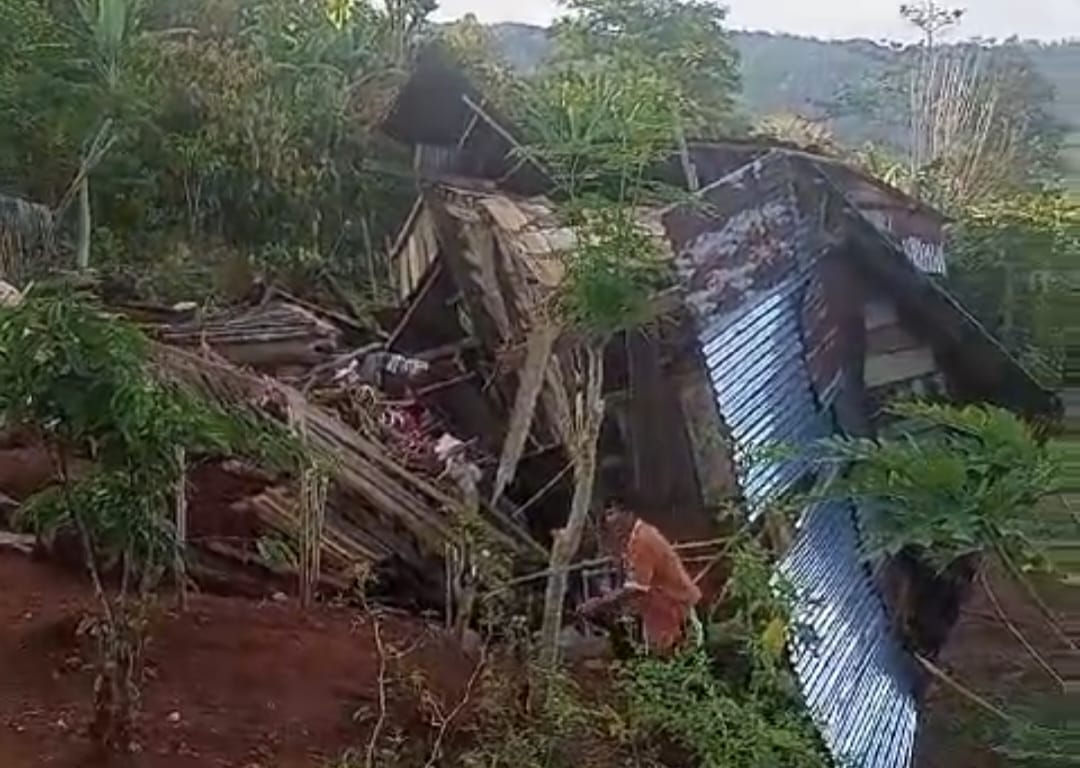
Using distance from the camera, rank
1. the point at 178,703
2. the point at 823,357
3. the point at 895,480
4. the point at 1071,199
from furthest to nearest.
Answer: the point at 823,357, the point at 178,703, the point at 895,480, the point at 1071,199

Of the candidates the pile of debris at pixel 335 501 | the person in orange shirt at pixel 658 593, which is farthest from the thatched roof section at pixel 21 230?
the person in orange shirt at pixel 658 593

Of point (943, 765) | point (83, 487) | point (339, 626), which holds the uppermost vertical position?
point (83, 487)

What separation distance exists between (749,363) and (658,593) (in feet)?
3.79

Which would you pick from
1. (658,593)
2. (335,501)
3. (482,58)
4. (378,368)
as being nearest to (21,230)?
(378,368)

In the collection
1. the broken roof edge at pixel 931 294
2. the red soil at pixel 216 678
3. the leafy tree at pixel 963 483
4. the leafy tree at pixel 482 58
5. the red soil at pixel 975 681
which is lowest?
the red soil at pixel 975 681

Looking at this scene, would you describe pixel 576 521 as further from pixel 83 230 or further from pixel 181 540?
pixel 83 230

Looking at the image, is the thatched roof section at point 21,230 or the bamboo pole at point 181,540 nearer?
the bamboo pole at point 181,540

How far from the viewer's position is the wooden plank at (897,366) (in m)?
5.19

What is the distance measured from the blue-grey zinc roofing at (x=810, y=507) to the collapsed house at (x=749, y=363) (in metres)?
0.01

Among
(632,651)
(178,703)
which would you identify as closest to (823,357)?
(632,651)

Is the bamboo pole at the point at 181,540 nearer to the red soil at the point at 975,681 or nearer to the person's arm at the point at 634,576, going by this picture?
the person's arm at the point at 634,576

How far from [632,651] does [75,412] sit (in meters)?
1.56

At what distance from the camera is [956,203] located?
1015cm

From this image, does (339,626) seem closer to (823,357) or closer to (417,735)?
(417,735)
